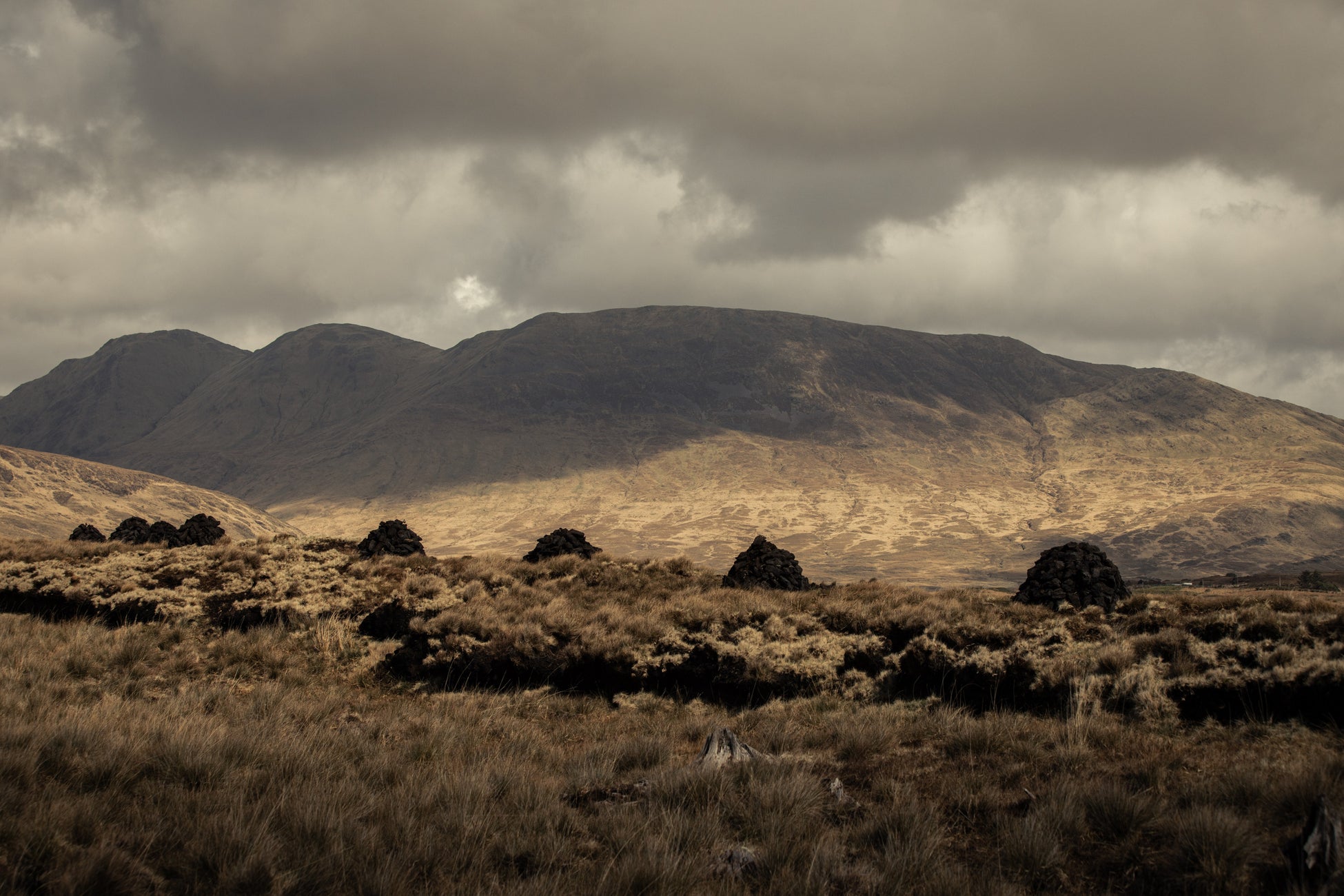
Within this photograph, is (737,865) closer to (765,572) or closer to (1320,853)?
(1320,853)

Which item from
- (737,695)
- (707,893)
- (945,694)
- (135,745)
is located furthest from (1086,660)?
(135,745)

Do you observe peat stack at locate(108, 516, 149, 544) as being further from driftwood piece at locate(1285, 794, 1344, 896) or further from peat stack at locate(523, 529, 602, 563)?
driftwood piece at locate(1285, 794, 1344, 896)

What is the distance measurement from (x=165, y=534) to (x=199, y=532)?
2125mm

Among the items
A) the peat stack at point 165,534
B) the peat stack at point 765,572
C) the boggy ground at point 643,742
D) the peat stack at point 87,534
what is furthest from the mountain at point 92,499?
the boggy ground at point 643,742

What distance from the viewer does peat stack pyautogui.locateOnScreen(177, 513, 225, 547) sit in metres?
21.6

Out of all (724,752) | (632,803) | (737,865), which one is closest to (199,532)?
(724,752)

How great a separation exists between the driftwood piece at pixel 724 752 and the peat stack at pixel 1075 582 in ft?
23.7

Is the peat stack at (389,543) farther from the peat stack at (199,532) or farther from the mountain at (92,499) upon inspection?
the mountain at (92,499)

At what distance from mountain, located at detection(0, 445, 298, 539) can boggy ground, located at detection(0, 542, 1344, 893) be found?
131m

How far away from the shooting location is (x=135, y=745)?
6172 mm

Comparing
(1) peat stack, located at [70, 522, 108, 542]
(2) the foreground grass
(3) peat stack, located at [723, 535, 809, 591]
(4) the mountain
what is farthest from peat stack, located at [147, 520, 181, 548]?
(4) the mountain

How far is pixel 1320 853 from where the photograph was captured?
4.39 metres

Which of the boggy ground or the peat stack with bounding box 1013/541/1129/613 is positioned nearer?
the boggy ground

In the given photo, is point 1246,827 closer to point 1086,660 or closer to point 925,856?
point 925,856
